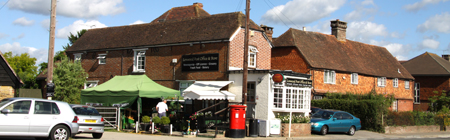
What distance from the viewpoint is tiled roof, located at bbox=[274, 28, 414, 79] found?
34.5 meters

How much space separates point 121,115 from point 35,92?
15436 mm

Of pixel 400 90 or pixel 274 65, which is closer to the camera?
pixel 274 65

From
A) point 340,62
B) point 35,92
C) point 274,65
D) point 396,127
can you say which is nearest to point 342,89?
point 340,62

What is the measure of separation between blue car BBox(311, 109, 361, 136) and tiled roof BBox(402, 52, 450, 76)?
26539 millimetres

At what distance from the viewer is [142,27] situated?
3016 cm

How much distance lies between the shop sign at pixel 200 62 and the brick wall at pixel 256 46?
101cm

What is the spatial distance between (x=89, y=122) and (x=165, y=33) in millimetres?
12825

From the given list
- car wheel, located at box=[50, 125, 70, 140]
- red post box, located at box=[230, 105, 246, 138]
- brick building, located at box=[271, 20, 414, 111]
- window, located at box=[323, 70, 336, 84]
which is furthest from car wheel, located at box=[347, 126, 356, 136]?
car wheel, located at box=[50, 125, 70, 140]

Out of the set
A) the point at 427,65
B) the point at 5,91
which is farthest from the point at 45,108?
the point at 427,65

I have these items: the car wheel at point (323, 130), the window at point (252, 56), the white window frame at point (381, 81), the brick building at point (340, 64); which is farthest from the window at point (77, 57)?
the white window frame at point (381, 81)

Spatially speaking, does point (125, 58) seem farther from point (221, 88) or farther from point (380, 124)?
point (380, 124)

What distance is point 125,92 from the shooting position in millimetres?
23000

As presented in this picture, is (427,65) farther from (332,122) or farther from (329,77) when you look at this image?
(332,122)

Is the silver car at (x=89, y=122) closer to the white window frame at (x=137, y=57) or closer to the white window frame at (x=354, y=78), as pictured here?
the white window frame at (x=137, y=57)
